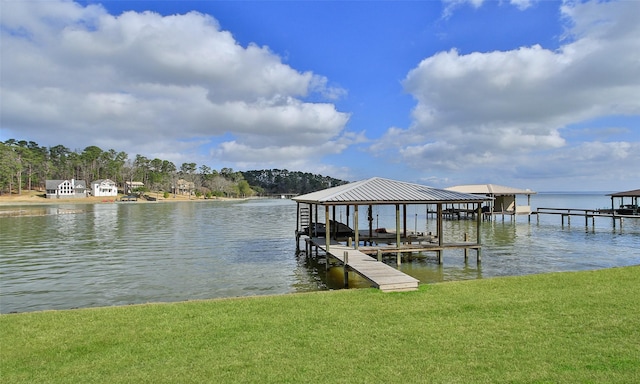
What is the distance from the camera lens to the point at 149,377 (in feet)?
16.3

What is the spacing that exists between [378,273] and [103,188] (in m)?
109

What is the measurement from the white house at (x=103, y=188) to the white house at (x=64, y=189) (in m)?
2.38

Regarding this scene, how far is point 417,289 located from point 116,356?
6.51 m

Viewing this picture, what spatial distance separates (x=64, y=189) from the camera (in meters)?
96.4

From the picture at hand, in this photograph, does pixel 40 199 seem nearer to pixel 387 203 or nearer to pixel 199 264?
pixel 199 264

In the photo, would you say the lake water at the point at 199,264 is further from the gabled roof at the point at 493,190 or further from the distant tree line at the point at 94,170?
the distant tree line at the point at 94,170

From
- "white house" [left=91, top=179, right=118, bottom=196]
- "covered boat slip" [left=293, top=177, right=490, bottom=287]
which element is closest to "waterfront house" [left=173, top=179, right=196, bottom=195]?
"white house" [left=91, top=179, right=118, bottom=196]

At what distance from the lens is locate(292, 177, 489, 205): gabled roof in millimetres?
15516

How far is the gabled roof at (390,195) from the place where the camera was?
50.9 ft

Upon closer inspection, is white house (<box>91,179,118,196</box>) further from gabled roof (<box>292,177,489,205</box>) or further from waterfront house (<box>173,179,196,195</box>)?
gabled roof (<box>292,177,489,205</box>)

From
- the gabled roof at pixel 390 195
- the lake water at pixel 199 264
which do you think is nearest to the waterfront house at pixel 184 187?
the lake water at pixel 199 264

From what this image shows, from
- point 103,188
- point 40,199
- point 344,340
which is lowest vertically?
point 344,340

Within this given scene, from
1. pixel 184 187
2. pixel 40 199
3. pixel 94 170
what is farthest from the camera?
pixel 184 187

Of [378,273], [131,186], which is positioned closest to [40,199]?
[131,186]
